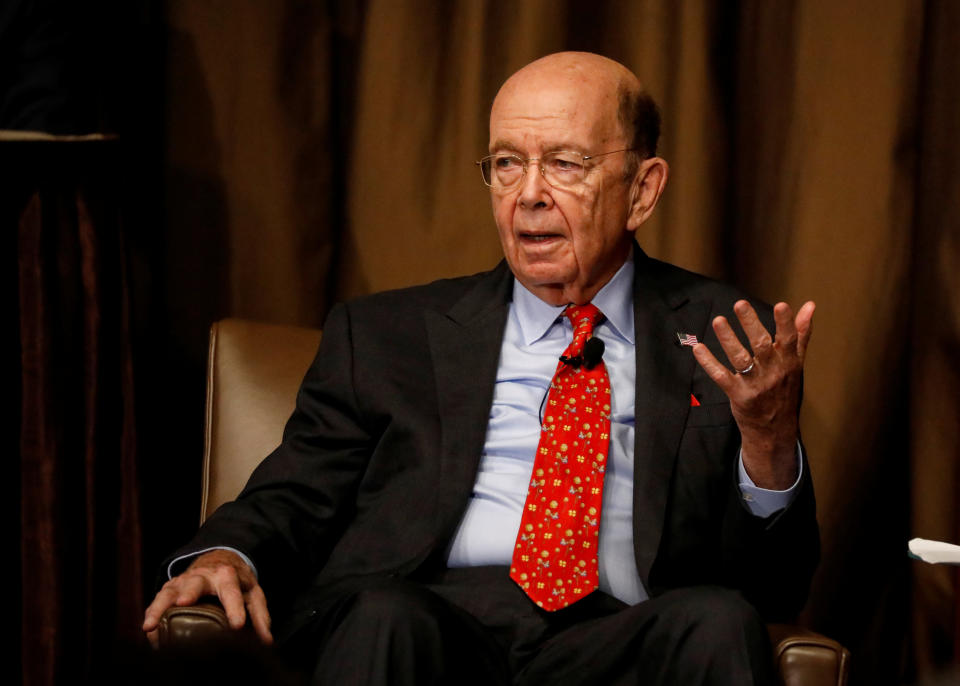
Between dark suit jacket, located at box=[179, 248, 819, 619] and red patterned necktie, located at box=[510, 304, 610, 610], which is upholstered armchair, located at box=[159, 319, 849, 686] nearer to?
dark suit jacket, located at box=[179, 248, 819, 619]

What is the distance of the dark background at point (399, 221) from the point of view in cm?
205

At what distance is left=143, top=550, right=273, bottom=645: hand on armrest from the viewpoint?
146cm

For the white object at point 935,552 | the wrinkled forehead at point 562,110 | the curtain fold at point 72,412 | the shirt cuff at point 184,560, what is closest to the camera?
the white object at point 935,552

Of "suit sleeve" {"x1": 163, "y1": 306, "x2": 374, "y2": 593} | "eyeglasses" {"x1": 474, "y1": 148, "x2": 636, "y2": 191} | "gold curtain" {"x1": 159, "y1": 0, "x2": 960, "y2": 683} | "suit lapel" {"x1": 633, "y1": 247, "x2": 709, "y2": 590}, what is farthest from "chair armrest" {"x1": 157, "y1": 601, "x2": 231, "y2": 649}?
"gold curtain" {"x1": 159, "y1": 0, "x2": 960, "y2": 683}

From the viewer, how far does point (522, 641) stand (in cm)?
157

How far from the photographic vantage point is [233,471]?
2.04 m

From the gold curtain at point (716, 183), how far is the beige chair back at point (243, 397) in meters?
0.41

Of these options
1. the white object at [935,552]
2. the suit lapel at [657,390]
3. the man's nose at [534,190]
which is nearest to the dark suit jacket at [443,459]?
the suit lapel at [657,390]

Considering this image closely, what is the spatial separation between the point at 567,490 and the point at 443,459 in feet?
0.67

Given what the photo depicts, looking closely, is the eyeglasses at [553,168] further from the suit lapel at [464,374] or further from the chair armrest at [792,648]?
the chair armrest at [792,648]

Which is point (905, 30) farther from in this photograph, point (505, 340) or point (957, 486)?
point (505, 340)

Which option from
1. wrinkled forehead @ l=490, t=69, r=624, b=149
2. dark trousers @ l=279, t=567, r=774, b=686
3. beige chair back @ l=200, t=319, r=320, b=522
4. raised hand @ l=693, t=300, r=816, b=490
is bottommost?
dark trousers @ l=279, t=567, r=774, b=686

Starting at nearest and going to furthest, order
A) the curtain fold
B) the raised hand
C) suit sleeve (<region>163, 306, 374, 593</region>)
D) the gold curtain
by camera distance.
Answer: the raised hand
suit sleeve (<region>163, 306, 374, 593</region>)
the curtain fold
the gold curtain

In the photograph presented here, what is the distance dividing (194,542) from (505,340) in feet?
1.92
